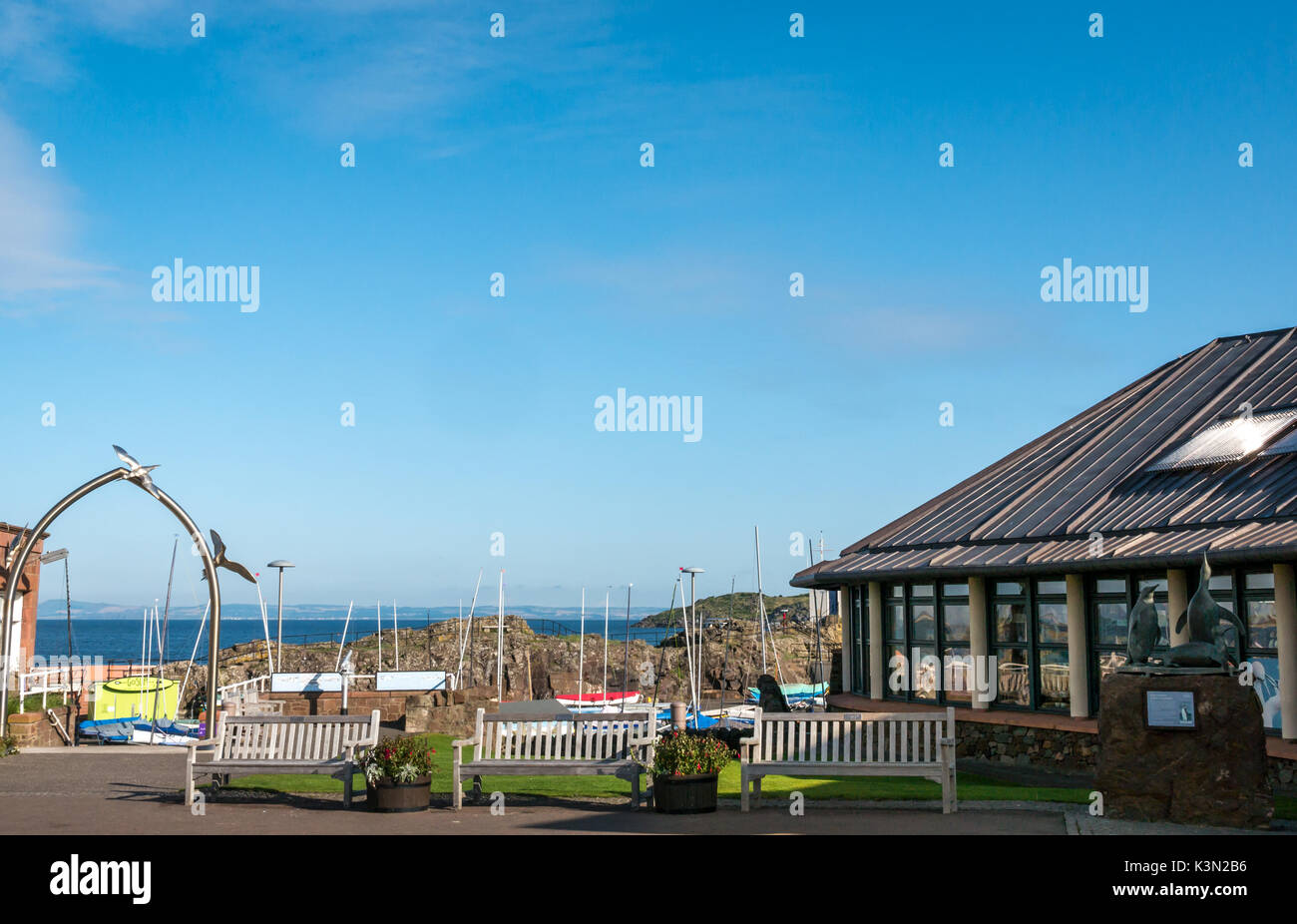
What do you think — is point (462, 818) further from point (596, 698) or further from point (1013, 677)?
point (596, 698)

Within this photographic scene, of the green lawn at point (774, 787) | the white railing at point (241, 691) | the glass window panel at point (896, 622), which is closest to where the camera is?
the green lawn at point (774, 787)

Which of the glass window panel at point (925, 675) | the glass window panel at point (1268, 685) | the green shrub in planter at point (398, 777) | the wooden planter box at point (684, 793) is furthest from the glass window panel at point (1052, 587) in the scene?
the green shrub in planter at point (398, 777)

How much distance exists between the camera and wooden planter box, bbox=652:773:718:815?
12320 mm

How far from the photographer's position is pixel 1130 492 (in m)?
17.9

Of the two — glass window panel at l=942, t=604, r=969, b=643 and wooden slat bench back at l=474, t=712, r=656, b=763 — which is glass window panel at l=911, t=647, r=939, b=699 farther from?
wooden slat bench back at l=474, t=712, r=656, b=763

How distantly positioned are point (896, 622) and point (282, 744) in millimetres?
10385

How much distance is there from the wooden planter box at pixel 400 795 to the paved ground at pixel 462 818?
195mm

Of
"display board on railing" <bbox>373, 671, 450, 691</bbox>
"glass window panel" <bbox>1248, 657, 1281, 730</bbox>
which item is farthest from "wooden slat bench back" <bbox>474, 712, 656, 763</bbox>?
"display board on railing" <bbox>373, 671, 450, 691</bbox>

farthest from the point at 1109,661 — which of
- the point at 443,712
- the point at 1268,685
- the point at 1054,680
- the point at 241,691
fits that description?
the point at 241,691

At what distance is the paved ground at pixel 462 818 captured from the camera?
37.4 ft

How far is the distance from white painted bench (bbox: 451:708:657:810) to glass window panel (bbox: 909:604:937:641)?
276 inches

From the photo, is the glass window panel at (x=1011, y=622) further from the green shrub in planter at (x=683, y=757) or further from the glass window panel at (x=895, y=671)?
the green shrub in planter at (x=683, y=757)

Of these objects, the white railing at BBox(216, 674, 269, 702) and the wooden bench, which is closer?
the wooden bench
